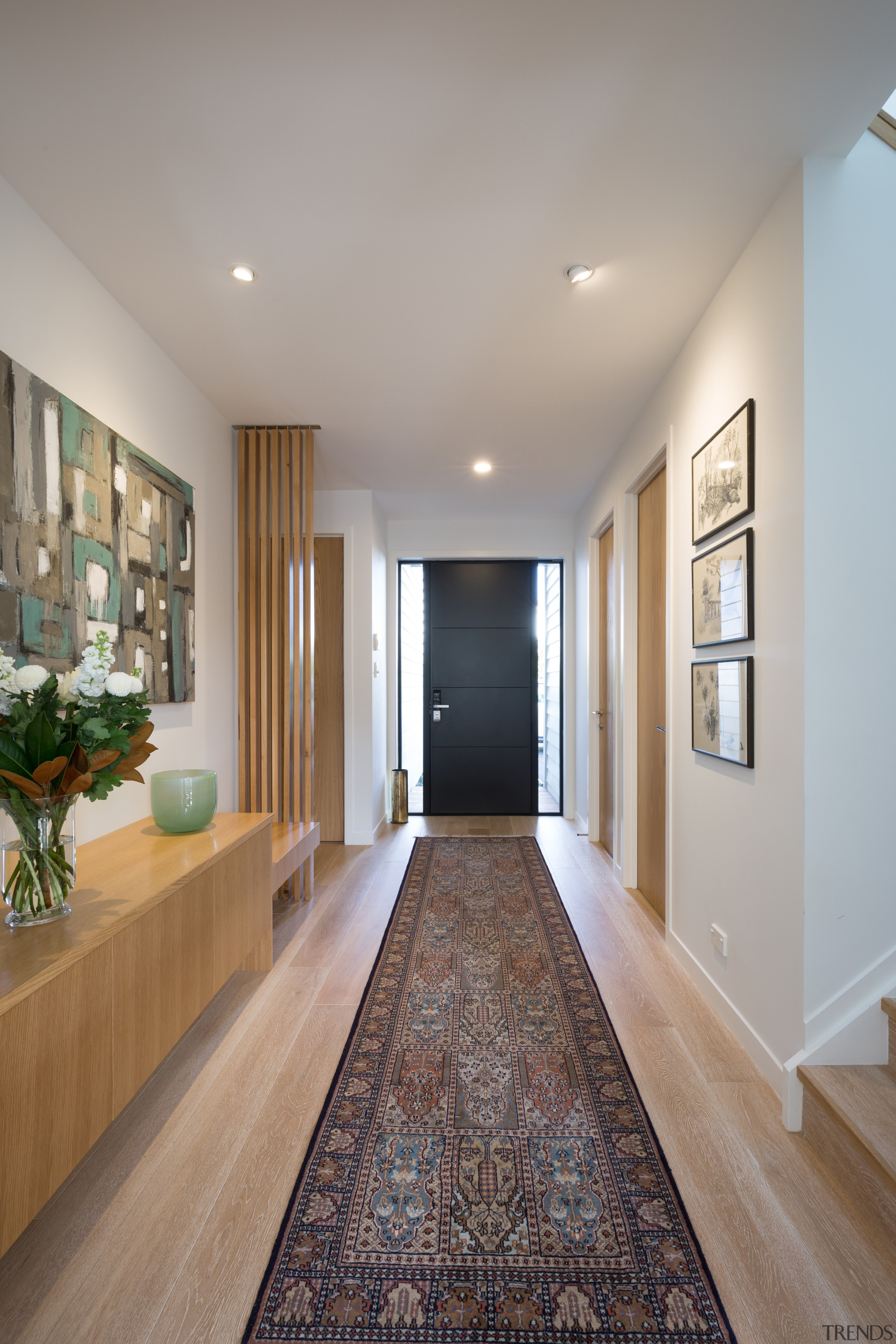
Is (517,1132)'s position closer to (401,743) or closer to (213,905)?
(213,905)

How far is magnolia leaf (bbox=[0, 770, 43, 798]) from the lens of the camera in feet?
4.80

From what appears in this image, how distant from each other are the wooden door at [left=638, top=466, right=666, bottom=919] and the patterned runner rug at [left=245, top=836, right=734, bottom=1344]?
1.08 m

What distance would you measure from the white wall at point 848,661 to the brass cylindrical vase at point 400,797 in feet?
13.5

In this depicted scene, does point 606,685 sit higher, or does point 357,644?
point 357,644

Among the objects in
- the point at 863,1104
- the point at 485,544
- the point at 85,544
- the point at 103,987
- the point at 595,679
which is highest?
the point at 485,544

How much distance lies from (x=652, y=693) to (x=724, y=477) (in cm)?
149

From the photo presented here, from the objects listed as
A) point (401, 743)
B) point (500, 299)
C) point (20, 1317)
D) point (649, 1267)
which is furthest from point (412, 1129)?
point (401, 743)

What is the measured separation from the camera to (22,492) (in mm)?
1878

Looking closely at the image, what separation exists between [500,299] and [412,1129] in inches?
104

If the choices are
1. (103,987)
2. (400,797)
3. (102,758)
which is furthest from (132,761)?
(400,797)

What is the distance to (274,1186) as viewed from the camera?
5.10 feet

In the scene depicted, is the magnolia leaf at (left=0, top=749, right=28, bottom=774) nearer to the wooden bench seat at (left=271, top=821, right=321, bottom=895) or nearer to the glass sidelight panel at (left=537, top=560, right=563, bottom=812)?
the wooden bench seat at (left=271, top=821, right=321, bottom=895)

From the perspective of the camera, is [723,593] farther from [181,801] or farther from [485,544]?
[485,544]

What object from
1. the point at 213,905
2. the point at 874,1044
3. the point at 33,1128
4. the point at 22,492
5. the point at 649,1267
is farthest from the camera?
the point at 213,905
